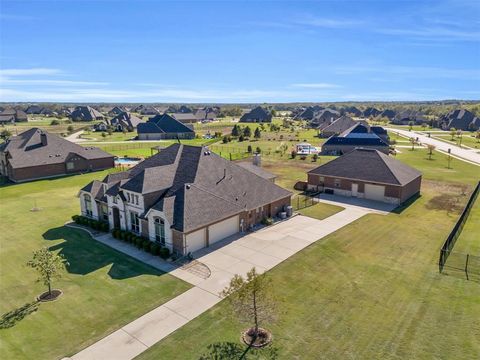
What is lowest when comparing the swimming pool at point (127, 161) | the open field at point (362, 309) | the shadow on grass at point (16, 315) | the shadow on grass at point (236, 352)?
the shadow on grass at point (16, 315)

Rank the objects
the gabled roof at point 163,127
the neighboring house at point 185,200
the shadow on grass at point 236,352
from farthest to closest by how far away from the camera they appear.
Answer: the gabled roof at point 163,127 → the neighboring house at point 185,200 → the shadow on grass at point 236,352

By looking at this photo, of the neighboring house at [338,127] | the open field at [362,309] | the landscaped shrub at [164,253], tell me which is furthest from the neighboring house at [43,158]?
the neighboring house at [338,127]

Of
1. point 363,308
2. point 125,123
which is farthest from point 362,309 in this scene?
point 125,123

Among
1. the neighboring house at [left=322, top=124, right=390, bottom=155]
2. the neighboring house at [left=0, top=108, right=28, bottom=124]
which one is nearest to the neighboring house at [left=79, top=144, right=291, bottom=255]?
the neighboring house at [left=322, top=124, right=390, bottom=155]

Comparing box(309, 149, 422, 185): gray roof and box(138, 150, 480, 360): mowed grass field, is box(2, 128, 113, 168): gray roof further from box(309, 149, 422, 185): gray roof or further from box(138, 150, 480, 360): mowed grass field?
box(138, 150, 480, 360): mowed grass field

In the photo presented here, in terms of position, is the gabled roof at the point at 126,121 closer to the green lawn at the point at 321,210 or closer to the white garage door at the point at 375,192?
the green lawn at the point at 321,210

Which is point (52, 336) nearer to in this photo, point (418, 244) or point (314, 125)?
point (418, 244)

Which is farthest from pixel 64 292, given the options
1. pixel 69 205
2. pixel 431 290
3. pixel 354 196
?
pixel 354 196
